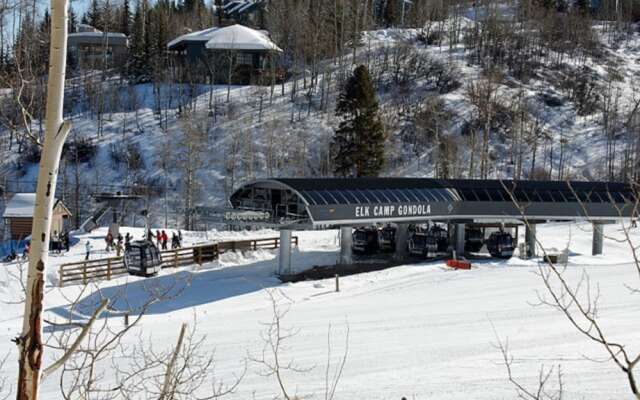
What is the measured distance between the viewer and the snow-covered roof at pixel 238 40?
Result: 80.2 metres

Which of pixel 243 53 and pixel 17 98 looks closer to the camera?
pixel 17 98

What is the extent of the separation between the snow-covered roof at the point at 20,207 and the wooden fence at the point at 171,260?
1006 centimetres

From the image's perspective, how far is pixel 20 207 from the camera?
43.7 meters

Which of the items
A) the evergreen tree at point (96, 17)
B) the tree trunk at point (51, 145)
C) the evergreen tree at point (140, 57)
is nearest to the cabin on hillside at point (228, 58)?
the evergreen tree at point (140, 57)

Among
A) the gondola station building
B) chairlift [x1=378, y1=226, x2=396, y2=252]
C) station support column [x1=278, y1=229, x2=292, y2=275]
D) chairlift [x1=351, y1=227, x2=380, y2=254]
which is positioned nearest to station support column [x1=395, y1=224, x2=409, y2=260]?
the gondola station building

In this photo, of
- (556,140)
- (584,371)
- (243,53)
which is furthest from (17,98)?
(243,53)

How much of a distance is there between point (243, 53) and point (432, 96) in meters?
21.1

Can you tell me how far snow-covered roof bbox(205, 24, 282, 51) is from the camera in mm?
80250

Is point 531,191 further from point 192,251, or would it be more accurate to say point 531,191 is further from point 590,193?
point 192,251

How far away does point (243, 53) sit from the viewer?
81.7 meters

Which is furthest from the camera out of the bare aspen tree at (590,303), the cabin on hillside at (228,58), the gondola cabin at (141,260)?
the cabin on hillside at (228,58)

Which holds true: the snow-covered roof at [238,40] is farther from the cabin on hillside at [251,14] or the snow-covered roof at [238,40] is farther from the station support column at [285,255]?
the station support column at [285,255]

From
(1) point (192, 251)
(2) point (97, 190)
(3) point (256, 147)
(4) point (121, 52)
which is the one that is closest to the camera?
(1) point (192, 251)

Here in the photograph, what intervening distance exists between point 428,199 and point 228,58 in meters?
46.7
